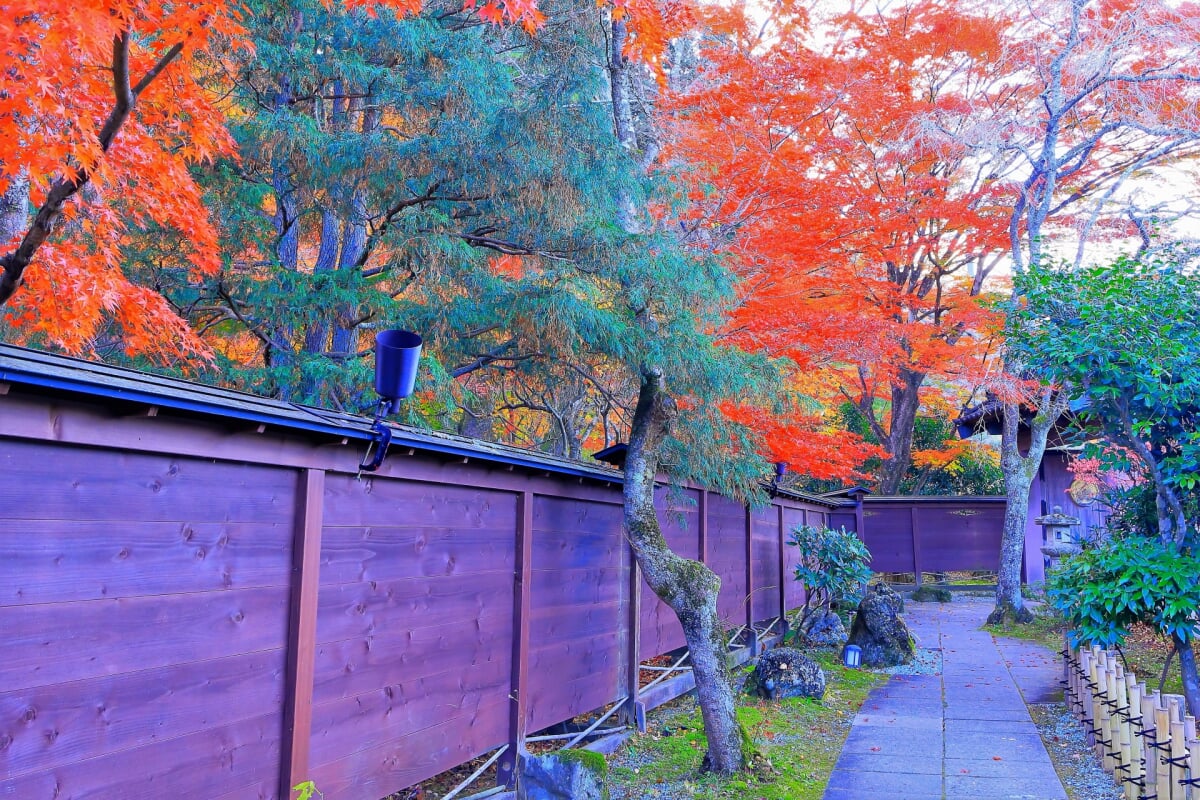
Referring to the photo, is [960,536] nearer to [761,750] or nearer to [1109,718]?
[1109,718]

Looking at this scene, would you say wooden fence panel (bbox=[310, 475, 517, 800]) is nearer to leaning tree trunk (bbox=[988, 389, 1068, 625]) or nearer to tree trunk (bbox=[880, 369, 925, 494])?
leaning tree trunk (bbox=[988, 389, 1068, 625])

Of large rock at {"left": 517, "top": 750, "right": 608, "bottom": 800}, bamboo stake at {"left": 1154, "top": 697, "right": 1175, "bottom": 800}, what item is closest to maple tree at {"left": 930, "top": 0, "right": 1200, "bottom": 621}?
bamboo stake at {"left": 1154, "top": 697, "right": 1175, "bottom": 800}

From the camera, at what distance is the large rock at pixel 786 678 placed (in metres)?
8.52

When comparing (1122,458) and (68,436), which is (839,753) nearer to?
(1122,458)

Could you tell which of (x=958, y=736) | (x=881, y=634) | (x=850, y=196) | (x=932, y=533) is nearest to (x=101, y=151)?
(x=958, y=736)

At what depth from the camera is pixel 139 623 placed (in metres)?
3.01

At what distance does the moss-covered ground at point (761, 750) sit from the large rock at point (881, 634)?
1618 millimetres

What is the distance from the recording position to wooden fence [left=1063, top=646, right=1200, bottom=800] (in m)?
4.55

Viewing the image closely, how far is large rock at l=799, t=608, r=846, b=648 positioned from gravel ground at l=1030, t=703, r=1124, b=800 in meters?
3.98

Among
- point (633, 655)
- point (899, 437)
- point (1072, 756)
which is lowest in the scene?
point (1072, 756)

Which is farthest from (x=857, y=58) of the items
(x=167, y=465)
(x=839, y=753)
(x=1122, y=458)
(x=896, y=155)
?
(x=167, y=465)

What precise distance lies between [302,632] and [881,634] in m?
8.91

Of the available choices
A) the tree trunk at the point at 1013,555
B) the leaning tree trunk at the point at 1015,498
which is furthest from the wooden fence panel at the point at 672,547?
the tree trunk at the point at 1013,555

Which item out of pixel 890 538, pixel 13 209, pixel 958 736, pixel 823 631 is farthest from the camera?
pixel 890 538
